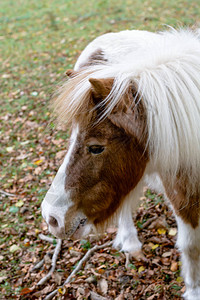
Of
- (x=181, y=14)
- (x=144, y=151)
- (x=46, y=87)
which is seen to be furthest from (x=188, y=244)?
(x=181, y=14)

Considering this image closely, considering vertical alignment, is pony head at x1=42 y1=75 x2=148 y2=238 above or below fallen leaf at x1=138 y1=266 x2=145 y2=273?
above

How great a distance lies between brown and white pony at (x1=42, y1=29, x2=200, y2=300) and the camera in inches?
74.9

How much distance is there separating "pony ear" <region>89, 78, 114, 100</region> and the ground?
64 centimetres

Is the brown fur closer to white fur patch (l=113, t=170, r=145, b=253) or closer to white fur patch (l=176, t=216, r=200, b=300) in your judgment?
white fur patch (l=176, t=216, r=200, b=300)

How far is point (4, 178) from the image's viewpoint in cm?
482

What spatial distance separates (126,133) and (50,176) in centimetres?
279

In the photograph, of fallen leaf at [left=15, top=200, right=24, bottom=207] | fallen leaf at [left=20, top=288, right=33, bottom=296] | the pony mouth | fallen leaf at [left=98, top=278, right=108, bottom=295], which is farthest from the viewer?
fallen leaf at [left=15, top=200, right=24, bottom=207]

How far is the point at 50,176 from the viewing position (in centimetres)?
457

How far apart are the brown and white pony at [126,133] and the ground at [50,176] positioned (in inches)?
21.4

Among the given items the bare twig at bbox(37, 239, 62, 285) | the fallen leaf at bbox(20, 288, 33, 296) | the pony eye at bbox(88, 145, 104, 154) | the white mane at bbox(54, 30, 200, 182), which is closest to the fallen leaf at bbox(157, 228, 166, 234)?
the bare twig at bbox(37, 239, 62, 285)

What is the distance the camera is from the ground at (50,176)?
3.17 m

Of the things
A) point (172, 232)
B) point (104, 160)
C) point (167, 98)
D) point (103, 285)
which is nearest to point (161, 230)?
point (172, 232)

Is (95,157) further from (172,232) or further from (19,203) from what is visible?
(19,203)

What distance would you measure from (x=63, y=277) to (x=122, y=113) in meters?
2.15
